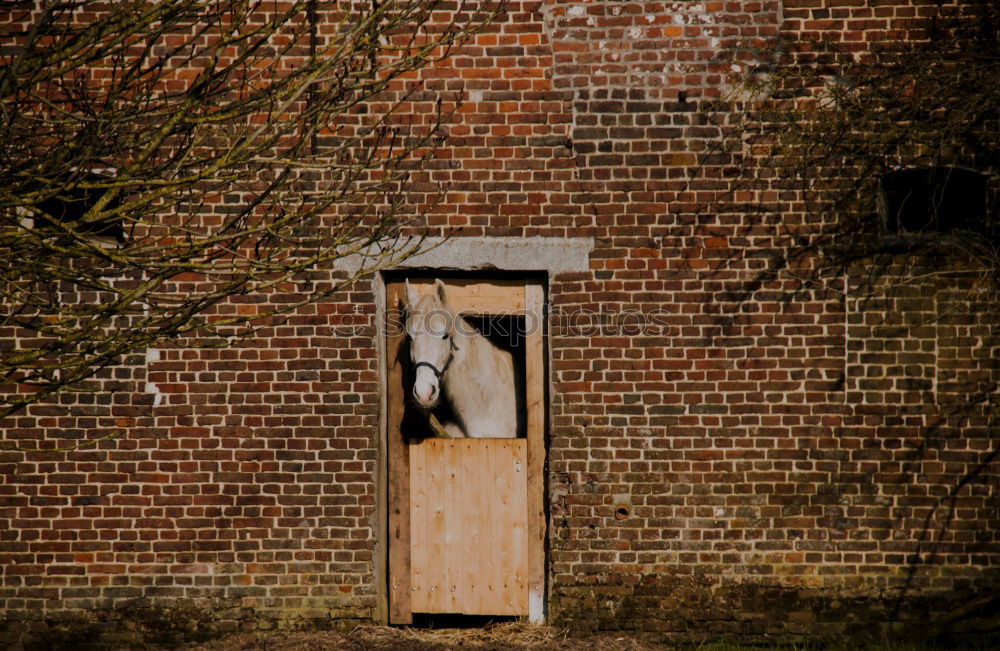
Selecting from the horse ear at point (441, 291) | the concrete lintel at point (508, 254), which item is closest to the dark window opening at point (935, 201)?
the concrete lintel at point (508, 254)

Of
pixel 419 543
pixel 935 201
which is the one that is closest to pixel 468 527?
pixel 419 543

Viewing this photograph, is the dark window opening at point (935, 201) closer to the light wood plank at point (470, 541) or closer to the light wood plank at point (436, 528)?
the light wood plank at point (470, 541)

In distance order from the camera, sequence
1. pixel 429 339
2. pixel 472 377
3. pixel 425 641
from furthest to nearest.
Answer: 1. pixel 472 377
2. pixel 425 641
3. pixel 429 339

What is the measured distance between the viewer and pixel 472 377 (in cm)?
654

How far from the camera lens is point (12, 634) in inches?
245

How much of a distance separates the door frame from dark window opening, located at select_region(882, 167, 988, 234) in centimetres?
287

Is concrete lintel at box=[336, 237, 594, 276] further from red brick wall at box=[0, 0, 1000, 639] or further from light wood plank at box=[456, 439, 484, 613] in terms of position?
light wood plank at box=[456, 439, 484, 613]

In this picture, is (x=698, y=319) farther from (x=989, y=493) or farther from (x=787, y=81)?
(x=989, y=493)

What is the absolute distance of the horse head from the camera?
5840 millimetres

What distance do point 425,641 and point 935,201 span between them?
536cm

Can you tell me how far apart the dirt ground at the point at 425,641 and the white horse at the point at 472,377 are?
1590mm

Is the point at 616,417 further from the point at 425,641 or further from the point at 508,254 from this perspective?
the point at 425,641

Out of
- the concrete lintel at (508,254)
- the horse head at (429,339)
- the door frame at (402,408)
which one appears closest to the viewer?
the horse head at (429,339)

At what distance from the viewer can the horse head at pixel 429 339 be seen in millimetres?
5840
